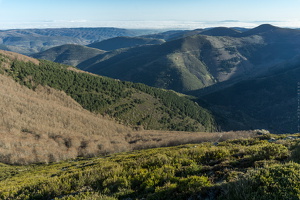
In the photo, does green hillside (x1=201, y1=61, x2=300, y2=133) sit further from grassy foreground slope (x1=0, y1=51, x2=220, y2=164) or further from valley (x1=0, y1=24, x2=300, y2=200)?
grassy foreground slope (x1=0, y1=51, x2=220, y2=164)

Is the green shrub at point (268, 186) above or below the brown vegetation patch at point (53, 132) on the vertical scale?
above

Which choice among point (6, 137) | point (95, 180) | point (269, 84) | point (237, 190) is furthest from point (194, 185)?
point (269, 84)

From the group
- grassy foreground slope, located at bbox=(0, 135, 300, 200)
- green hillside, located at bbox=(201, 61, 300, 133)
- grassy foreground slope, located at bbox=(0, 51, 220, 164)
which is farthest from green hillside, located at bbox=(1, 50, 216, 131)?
grassy foreground slope, located at bbox=(0, 135, 300, 200)

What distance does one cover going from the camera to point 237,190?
6758mm

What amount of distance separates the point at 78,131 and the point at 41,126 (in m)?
12.7

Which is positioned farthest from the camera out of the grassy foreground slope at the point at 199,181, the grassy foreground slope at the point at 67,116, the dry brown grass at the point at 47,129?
the grassy foreground slope at the point at 67,116

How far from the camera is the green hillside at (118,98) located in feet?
283

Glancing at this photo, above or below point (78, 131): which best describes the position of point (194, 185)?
above

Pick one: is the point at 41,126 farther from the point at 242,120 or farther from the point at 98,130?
the point at 242,120

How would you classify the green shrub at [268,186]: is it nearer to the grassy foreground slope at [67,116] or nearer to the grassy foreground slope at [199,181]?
the grassy foreground slope at [199,181]

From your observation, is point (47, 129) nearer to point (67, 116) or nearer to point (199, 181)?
point (67, 116)

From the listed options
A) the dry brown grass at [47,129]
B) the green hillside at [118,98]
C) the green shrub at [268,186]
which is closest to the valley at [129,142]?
the green shrub at [268,186]

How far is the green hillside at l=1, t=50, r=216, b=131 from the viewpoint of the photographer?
8612cm

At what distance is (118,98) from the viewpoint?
100188 mm
